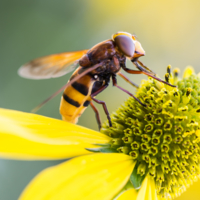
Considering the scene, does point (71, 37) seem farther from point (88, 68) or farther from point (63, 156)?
point (63, 156)

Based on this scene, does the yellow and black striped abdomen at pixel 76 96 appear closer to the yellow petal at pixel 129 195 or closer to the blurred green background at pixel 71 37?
the yellow petal at pixel 129 195

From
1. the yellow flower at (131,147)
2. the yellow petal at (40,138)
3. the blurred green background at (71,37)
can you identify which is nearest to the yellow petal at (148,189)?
the yellow flower at (131,147)

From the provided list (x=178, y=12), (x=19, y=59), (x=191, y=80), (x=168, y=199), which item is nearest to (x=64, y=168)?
(x=168, y=199)

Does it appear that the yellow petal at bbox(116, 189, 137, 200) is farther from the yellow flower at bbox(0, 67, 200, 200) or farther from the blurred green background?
the blurred green background

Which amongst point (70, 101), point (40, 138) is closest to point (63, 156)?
point (40, 138)

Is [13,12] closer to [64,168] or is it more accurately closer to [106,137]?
[106,137]
